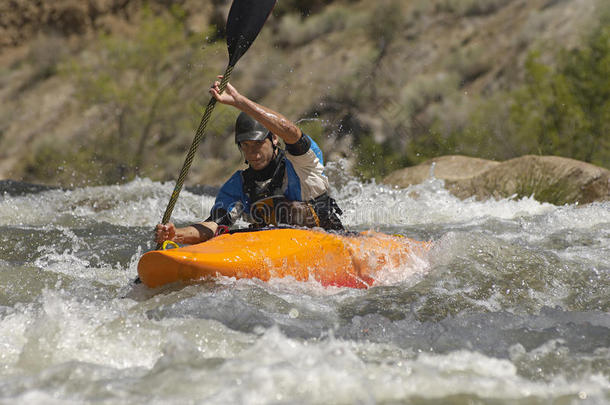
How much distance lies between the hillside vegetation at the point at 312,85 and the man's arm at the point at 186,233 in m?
8.66

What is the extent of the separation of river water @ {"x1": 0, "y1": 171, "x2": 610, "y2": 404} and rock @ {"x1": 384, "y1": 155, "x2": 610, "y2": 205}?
2323 millimetres

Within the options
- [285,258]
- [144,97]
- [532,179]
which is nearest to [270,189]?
[285,258]

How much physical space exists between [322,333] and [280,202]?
1.13 metres

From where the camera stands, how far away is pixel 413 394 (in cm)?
183

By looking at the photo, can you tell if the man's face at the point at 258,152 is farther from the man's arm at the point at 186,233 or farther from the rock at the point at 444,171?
the rock at the point at 444,171

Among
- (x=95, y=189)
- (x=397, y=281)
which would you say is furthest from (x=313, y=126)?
(x=397, y=281)

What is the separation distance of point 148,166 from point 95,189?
865cm

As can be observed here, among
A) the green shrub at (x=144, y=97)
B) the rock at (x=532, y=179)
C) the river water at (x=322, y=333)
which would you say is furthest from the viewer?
the green shrub at (x=144, y=97)

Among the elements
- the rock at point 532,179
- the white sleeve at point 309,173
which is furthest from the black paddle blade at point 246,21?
the rock at point 532,179

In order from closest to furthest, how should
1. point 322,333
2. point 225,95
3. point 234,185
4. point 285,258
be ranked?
point 322,333 → point 225,95 → point 285,258 → point 234,185

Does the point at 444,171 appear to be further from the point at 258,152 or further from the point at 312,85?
the point at 312,85

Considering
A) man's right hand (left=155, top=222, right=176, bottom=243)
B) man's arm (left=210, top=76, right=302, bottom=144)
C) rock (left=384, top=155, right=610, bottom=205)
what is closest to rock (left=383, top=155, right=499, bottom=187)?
rock (left=384, top=155, right=610, bottom=205)

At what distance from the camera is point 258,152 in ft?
10.9

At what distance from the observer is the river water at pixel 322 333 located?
6.05 ft
